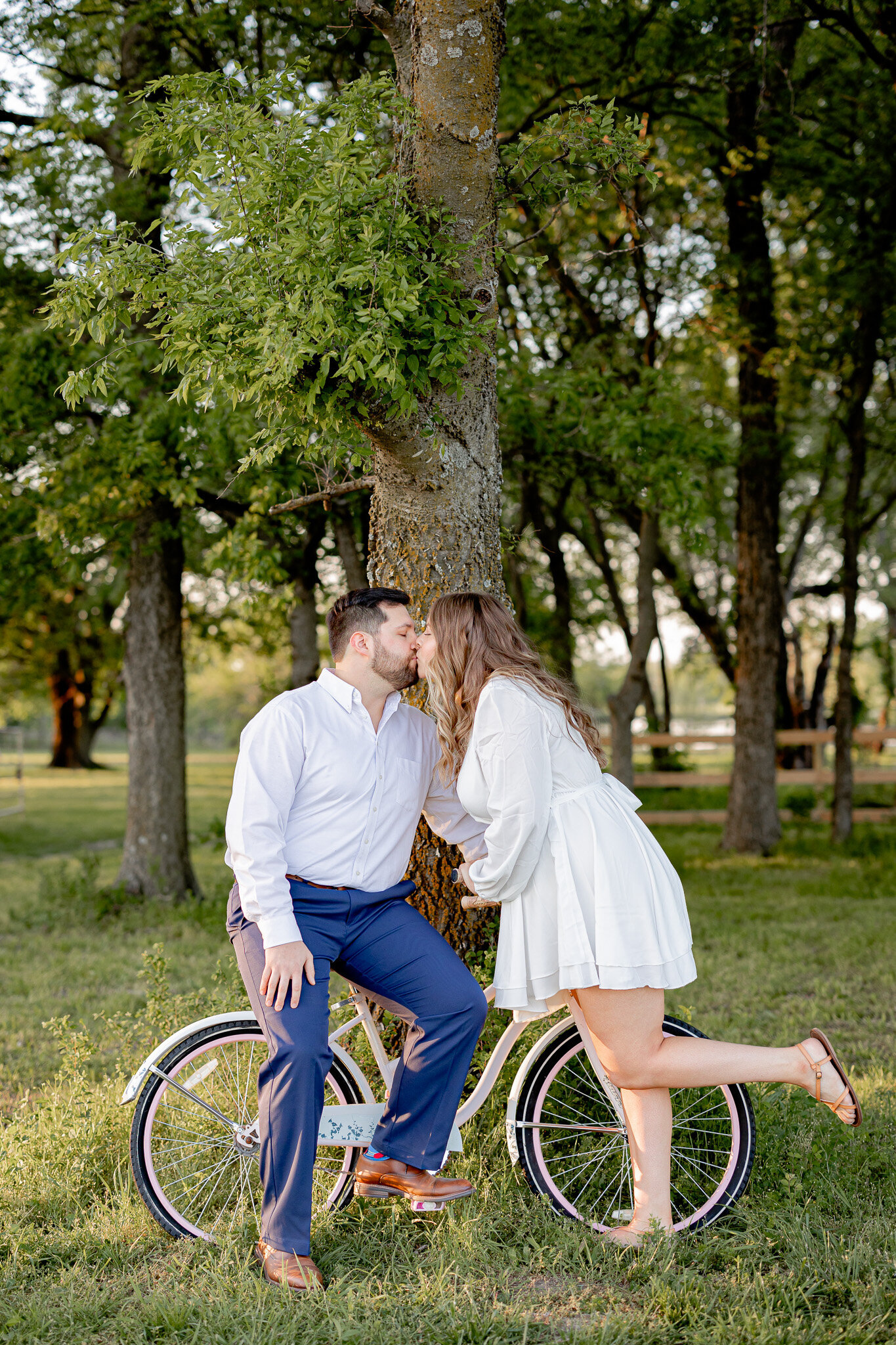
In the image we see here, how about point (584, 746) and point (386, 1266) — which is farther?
point (584, 746)

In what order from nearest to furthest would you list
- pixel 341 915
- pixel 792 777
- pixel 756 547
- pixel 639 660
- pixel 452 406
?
1. pixel 341 915
2. pixel 452 406
3. pixel 639 660
4. pixel 756 547
5. pixel 792 777

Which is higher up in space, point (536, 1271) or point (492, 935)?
point (492, 935)

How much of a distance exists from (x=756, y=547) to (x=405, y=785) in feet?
33.1

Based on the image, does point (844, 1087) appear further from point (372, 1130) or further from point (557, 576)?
point (557, 576)

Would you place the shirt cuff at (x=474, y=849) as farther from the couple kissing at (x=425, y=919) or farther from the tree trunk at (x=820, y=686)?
the tree trunk at (x=820, y=686)

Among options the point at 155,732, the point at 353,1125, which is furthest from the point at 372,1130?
the point at 155,732

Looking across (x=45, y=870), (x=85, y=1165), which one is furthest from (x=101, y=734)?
(x=85, y=1165)

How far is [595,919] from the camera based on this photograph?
10.3 feet

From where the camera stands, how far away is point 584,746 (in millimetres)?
3361

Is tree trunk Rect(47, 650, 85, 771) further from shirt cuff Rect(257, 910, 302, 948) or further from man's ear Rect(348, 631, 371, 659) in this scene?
shirt cuff Rect(257, 910, 302, 948)

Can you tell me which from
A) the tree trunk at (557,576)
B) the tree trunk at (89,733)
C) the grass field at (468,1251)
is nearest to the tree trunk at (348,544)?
the grass field at (468,1251)

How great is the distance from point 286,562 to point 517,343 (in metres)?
4.47

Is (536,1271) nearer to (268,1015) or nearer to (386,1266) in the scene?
(386,1266)

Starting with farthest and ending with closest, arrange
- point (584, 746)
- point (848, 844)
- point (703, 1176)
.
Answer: point (848, 844) → point (703, 1176) → point (584, 746)
